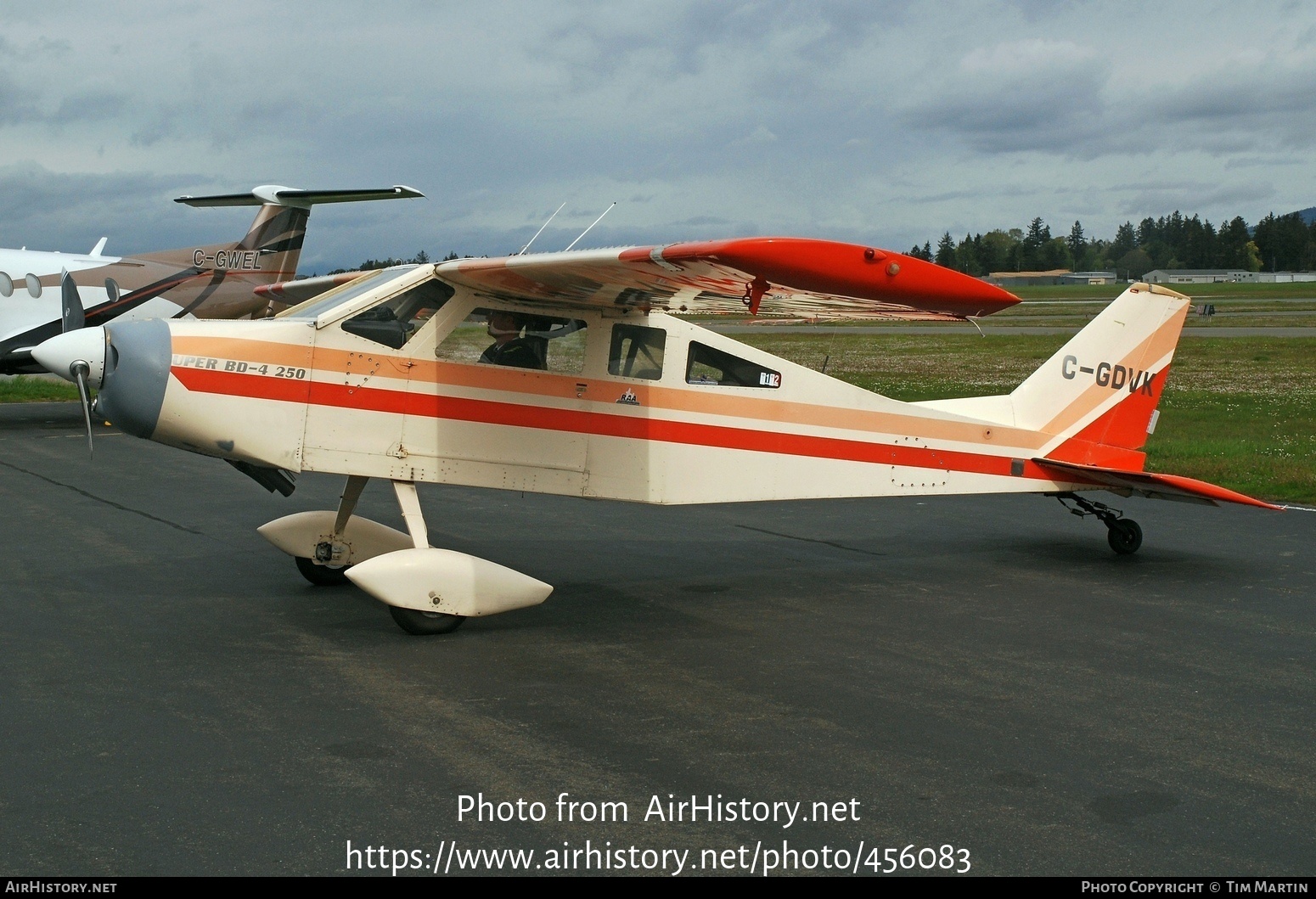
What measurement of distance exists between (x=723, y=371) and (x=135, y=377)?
4.01 meters

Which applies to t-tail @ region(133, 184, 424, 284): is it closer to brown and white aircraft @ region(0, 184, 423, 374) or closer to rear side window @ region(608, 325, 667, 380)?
brown and white aircraft @ region(0, 184, 423, 374)

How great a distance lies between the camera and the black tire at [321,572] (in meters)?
8.52

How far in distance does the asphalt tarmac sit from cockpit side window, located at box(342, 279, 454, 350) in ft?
6.15

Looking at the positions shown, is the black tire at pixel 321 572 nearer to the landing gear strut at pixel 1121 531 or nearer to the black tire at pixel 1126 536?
the landing gear strut at pixel 1121 531

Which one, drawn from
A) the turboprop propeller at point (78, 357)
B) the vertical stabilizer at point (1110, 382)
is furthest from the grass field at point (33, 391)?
the vertical stabilizer at point (1110, 382)

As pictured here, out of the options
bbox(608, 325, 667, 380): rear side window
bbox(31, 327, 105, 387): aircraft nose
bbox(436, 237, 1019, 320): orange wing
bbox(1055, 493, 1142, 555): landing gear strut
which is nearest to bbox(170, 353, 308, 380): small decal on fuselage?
bbox(31, 327, 105, 387): aircraft nose

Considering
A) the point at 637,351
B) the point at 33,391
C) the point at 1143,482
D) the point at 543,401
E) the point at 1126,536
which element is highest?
the point at 637,351

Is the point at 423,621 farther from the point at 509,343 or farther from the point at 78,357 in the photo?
the point at 78,357

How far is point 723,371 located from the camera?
8711mm

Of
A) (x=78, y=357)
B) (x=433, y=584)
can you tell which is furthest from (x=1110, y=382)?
(x=78, y=357)

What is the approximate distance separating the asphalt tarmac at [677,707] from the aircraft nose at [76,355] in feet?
5.20

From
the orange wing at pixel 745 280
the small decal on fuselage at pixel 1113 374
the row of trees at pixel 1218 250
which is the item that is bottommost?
the small decal on fuselage at pixel 1113 374
